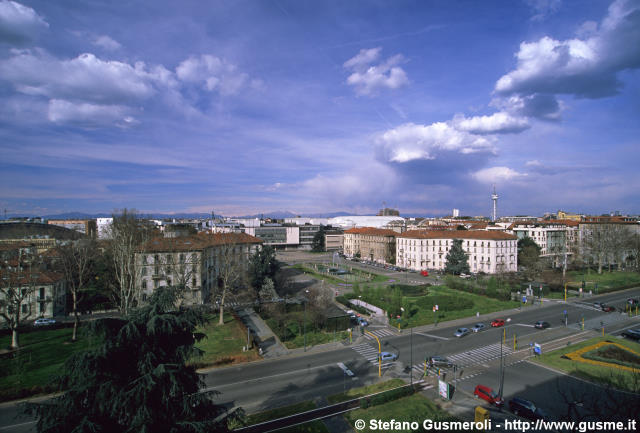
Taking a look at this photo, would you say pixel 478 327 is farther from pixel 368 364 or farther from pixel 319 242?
pixel 319 242

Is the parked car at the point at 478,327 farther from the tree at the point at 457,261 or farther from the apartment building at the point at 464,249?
the tree at the point at 457,261

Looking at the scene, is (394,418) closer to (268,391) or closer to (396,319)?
(268,391)

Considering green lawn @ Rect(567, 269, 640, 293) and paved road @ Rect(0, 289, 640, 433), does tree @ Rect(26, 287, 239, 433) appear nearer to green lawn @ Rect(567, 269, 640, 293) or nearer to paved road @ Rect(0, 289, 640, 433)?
paved road @ Rect(0, 289, 640, 433)

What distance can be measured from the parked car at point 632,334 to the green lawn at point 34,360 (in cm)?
5490

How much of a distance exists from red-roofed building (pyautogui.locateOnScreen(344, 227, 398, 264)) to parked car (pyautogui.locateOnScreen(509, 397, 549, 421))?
8010 centimetres

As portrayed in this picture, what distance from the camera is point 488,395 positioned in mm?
24484

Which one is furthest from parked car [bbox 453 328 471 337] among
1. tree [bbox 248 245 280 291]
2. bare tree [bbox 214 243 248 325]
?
tree [bbox 248 245 280 291]

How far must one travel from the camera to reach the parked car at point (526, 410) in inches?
870

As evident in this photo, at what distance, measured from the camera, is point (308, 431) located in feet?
68.8

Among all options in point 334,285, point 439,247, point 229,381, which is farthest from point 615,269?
point 229,381

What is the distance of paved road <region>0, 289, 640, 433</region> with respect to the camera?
26.1 meters

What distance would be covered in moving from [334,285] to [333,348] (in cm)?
3413

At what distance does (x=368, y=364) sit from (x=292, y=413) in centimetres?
1087

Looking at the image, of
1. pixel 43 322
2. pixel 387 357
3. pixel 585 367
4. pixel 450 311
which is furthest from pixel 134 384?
pixel 450 311
